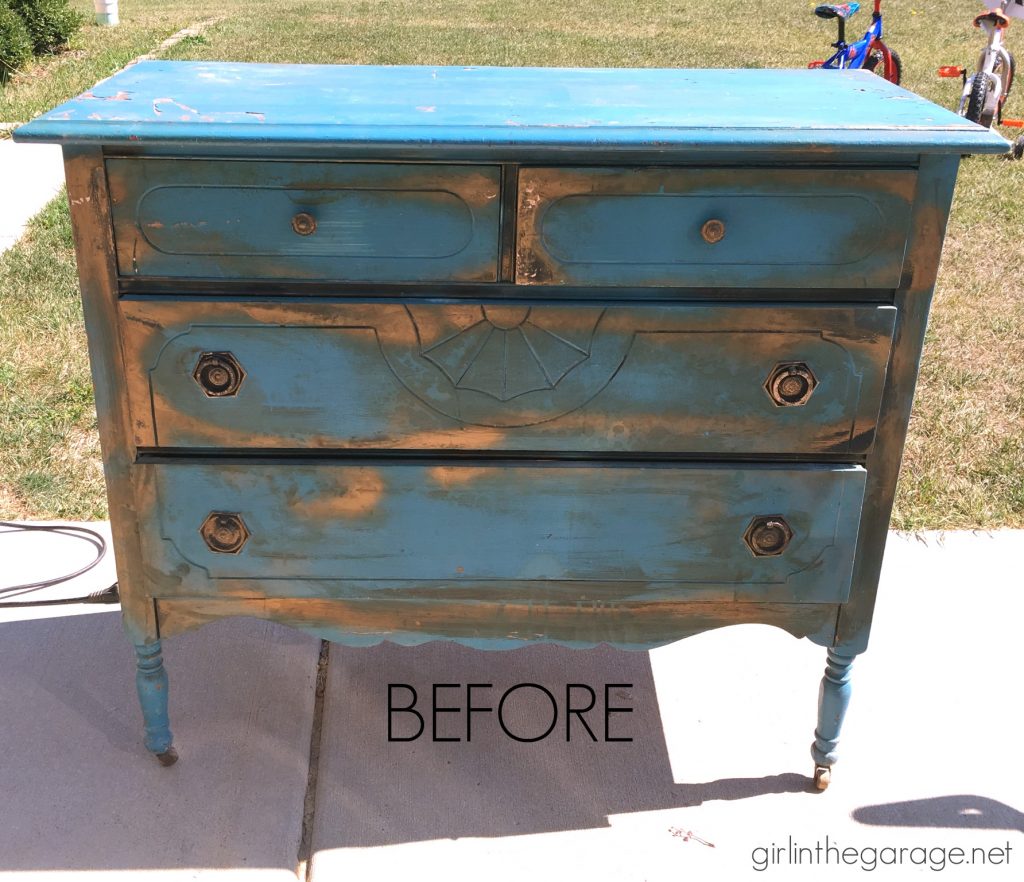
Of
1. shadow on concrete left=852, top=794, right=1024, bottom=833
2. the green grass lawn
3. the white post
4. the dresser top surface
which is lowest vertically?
shadow on concrete left=852, top=794, right=1024, bottom=833

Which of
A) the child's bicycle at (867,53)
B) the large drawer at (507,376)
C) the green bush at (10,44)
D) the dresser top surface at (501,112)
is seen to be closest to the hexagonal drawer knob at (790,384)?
the large drawer at (507,376)

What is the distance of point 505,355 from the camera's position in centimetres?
197

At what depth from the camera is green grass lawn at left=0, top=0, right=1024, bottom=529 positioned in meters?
3.55

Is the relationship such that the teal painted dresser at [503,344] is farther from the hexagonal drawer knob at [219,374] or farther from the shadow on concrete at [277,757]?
the shadow on concrete at [277,757]

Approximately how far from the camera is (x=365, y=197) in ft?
6.08

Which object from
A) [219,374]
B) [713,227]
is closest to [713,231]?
[713,227]

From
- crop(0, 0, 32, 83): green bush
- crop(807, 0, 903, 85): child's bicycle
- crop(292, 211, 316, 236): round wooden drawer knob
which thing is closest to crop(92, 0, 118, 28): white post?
crop(0, 0, 32, 83): green bush

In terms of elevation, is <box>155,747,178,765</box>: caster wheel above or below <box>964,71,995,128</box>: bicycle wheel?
below

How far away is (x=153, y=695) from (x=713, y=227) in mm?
1472

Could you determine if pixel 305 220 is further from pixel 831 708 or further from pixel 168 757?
pixel 831 708

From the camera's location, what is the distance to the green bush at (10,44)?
9221 mm

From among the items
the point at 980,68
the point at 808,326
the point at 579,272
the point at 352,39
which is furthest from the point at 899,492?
the point at 352,39

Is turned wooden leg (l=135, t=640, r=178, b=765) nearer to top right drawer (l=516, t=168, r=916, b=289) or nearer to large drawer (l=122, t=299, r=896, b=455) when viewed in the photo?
large drawer (l=122, t=299, r=896, b=455)

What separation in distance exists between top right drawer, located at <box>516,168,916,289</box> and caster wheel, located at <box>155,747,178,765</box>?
129cm
